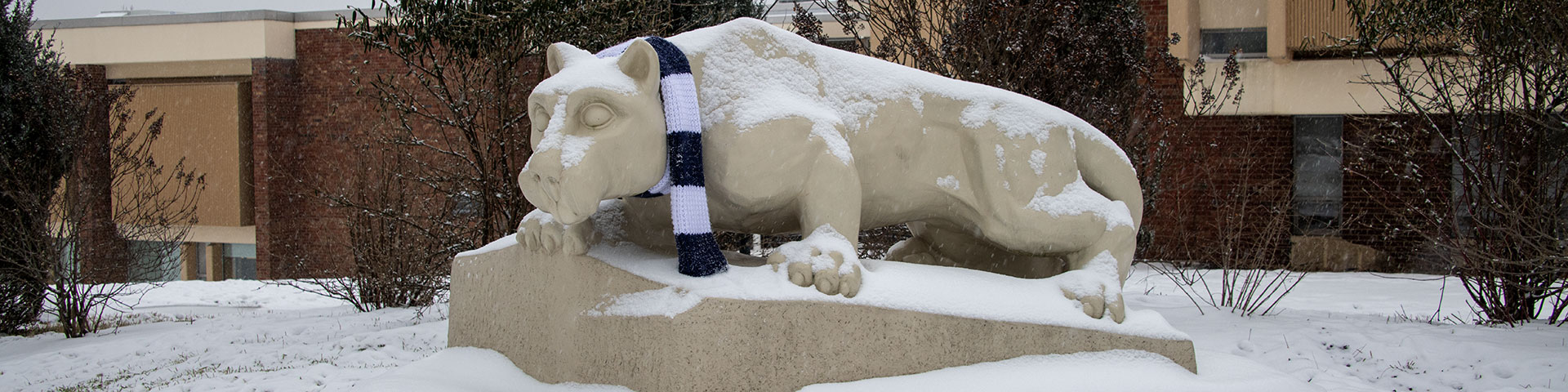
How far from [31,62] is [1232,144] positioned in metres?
10.7

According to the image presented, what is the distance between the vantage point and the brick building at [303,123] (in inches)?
436

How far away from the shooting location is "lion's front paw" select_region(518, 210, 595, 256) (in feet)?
10.5

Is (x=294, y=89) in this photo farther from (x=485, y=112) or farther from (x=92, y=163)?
(x=485, y=112)

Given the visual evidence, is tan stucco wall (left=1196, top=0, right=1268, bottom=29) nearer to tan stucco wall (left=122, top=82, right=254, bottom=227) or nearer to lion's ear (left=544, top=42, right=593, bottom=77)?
lion's ear (left=544, top=42, right=593, bottom=77)

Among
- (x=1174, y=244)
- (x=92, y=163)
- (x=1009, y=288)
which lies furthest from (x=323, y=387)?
(x=1174, y=244)

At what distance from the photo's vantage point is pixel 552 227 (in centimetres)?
320

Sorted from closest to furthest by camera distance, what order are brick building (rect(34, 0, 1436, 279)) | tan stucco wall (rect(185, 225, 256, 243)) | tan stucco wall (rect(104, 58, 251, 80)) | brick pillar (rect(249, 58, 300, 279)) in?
1. brick building (rect(34, 0, 1436, 279))
2. brick pillar (rect(249, 58, 300, 279))
3. tan stucco wall (rect(104, 58, 251, 80))
4. tan stucco wall (rect(185, 225, 256, 243))

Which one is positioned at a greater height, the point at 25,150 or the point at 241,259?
the point at 25,150

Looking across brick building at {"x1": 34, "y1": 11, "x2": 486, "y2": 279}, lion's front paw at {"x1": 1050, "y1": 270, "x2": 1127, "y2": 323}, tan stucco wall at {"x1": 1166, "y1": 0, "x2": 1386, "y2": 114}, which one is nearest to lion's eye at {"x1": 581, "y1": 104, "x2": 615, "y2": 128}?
lion's front paw at {"x1": 1050, "y1": 270, "x2": 1127, "y2": 323}

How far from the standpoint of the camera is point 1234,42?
11.1 metres

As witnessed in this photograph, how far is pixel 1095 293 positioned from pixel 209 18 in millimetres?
12470

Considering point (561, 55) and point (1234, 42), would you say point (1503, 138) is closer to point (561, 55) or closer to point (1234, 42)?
point (1234, 42)

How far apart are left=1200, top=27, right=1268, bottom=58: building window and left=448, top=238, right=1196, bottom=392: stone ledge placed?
8509 millimetres

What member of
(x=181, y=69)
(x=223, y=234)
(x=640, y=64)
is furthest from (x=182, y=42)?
(x=640, y=64)
